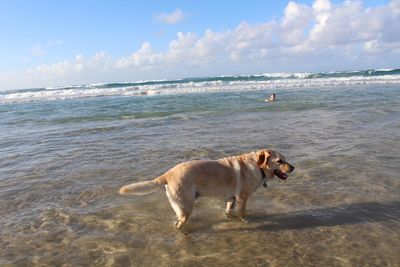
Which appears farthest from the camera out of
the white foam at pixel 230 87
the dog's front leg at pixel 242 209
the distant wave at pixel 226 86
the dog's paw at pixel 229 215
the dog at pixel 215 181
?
the distant wave at pixel 226 86

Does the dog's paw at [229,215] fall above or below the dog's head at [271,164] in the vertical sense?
below

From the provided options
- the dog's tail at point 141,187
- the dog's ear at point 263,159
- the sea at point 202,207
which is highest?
the dog's ear at point 263,159

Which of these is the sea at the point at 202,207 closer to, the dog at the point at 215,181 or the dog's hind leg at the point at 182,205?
the dog's hind leg at the point at 182,205

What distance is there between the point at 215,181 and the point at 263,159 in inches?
33.5

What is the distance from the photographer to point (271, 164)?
5703 mm

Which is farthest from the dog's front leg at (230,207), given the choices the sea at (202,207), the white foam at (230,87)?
the white foam at (230,87)

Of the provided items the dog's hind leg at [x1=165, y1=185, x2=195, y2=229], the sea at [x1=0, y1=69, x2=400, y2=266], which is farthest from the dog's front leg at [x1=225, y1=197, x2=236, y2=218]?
the dog's hind leg at [x1=165, y1=185, x2=195, y2=229]

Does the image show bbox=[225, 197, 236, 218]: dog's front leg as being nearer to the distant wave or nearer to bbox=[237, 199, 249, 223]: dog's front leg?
bbox=[237, 199, 249, 223]: dog's front leg

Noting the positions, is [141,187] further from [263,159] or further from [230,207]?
[263,159]

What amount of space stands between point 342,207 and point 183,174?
8.07 feet

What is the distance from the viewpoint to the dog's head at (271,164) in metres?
5.66

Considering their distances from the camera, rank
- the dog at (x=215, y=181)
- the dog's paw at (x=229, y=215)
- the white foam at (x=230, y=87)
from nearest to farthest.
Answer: the dog at (x=215, y=181)
the dog's paw at (x=229, y=215)
the white foam at (x=230, y=87)

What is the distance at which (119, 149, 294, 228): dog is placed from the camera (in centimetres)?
505

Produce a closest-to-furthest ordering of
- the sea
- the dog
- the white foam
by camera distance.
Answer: the sea → the dog → the white foam
